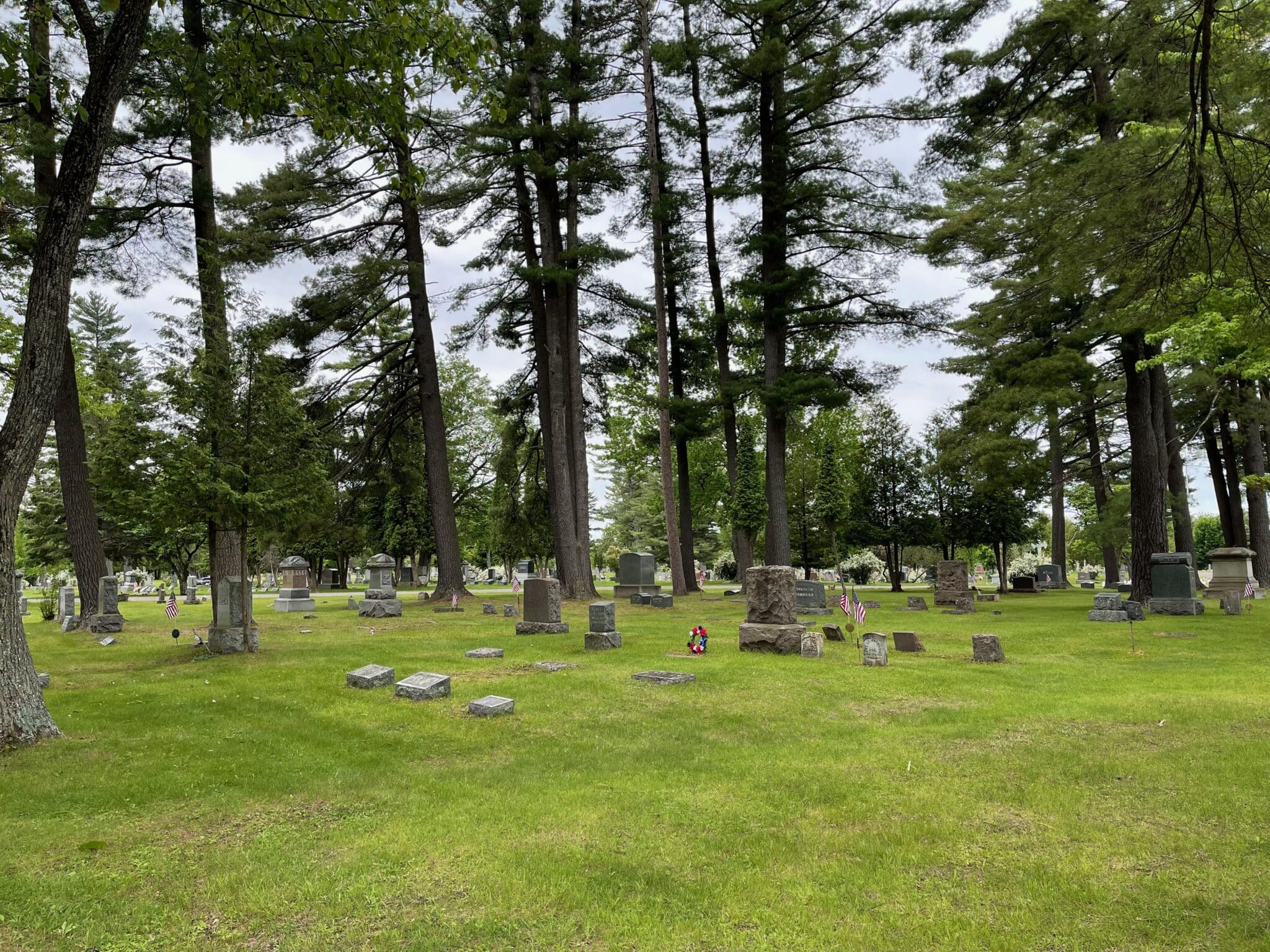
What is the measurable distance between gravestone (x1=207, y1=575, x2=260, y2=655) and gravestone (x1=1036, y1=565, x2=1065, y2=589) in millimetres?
33454

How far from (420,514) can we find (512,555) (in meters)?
5.94

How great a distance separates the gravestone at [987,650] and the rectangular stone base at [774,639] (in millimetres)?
2618

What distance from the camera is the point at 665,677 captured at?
28.9ft

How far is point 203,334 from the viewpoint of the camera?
11.9 meters

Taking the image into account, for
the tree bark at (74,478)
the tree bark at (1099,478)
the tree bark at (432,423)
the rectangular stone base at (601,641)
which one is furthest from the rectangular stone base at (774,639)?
the tree bark at (1099,478)

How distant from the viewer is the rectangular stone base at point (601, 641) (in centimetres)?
1170

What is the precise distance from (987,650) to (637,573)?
1308cm

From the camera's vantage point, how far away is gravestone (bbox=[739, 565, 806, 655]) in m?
11.3

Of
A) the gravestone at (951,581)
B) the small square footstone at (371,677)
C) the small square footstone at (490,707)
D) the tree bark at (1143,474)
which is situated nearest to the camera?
the small square footstone at (490,707)

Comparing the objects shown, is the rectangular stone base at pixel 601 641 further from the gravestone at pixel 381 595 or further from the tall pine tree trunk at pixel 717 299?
the tall pine tree trunk at pixel 717 299

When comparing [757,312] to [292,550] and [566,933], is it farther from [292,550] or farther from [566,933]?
[292,550]

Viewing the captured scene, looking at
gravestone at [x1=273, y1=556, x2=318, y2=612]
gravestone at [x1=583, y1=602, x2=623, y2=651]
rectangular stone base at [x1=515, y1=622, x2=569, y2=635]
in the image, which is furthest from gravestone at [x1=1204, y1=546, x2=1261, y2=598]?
gravestone at [x1=273, y1=556, x2=318, y2=612]

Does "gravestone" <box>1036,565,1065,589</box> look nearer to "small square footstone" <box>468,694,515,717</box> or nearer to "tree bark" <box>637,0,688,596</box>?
"tree bark" <box>637,0,688,596</box>

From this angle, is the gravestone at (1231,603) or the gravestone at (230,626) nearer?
the gravestone at (230,626)
